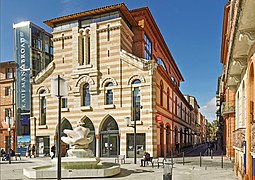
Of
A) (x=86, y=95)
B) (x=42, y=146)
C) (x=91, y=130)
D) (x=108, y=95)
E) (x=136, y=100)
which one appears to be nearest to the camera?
(x=136, y=100)

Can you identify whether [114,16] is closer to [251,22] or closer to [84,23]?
[84,23]

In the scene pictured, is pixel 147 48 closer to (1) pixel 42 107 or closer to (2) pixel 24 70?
(1) pixel 42 107

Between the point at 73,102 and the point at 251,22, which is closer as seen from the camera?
the point at 251,22

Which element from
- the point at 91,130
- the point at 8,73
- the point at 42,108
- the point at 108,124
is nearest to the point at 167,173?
the point at 108,124

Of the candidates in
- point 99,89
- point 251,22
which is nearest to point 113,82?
point 99,89

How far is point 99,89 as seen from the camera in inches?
1198

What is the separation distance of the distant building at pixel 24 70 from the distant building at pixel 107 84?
2.19 meters

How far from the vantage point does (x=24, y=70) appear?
118ft

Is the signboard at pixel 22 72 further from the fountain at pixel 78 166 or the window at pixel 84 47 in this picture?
the fountain at pixel 78 166

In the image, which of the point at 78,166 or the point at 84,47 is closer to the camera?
the point at 78,166

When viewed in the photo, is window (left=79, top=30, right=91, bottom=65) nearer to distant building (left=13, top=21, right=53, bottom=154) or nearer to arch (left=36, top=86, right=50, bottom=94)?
arch (left=36, top=86, right=50, bottom=94)

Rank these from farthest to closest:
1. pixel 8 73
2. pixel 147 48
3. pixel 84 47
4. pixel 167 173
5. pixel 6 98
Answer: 1. pixel 8 73
2. pixel 6 98
3. pixel 147 48
4. pixel 84 47
5. pixel 167 173

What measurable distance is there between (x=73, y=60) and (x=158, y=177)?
796 inches

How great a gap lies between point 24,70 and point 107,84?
41.0 feet
